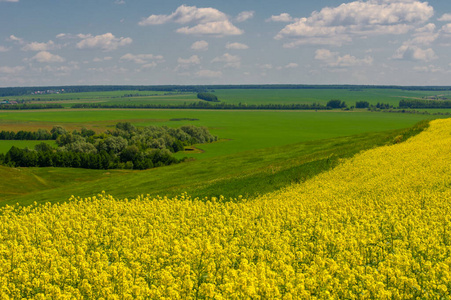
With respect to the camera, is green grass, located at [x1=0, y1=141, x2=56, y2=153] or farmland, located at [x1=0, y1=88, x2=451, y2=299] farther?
green grass, located at [x1=0, y1=141, x2=56, y2=153]

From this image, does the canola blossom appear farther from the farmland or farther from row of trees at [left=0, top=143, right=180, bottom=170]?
row of trees at [left=0, top=143, right=180, bottom=170]

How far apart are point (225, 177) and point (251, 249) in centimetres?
2752

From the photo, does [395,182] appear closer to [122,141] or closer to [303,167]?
[303,167]

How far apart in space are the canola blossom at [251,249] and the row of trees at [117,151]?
8109cm

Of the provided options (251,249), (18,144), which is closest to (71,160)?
(18,144)

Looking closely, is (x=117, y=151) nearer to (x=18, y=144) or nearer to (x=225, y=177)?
(x=18, y=144)

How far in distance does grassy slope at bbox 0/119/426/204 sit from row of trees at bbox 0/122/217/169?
1036 inches

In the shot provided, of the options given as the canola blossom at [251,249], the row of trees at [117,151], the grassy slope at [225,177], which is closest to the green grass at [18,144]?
the row of trees at [117,151]

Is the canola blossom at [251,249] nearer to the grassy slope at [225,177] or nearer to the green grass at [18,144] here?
the grassy slope at [225,177]

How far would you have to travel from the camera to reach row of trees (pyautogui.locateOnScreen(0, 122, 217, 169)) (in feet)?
345

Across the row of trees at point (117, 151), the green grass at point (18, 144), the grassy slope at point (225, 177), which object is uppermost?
the grassy slope at point (225, 177)

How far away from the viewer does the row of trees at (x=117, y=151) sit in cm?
10506

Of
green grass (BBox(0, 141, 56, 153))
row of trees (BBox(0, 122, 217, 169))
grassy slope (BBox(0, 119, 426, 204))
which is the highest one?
grassy slope (BBox(0, 119, 426, 204))

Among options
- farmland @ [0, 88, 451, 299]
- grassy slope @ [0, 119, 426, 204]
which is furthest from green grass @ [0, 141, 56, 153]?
farmland @ [0, 88, 451, 299]
